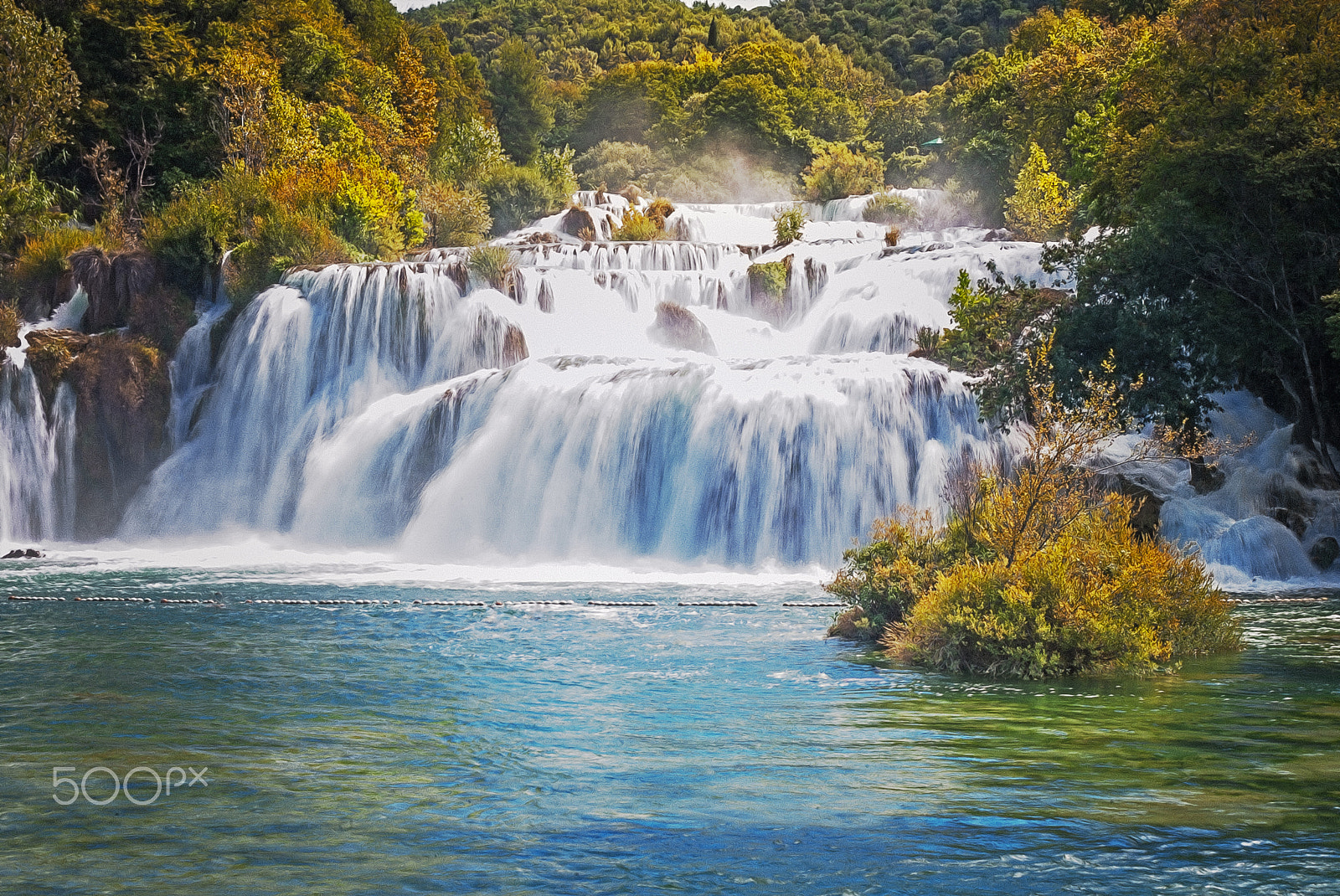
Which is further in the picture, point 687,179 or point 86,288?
point 687,179

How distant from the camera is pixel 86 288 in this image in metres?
32.9

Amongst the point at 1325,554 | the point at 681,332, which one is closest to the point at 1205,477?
the point at 1325,554

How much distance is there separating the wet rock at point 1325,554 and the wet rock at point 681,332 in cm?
1657

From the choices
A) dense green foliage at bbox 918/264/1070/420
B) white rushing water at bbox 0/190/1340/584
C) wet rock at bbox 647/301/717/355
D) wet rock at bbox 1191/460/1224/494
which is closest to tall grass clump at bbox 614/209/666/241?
white rushing water at bbox 0/190/1340/584

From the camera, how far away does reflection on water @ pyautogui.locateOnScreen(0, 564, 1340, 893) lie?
22.7 ft

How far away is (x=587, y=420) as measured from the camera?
26031 mm

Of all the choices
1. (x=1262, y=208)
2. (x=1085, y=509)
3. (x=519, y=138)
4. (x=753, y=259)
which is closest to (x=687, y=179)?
(x=519, y=138)

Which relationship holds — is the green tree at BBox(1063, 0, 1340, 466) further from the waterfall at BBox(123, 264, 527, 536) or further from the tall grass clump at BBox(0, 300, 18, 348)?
the tall grass clump at BBox(0, 300, 18, 348)

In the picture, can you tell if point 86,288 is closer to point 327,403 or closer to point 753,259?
point 327,403

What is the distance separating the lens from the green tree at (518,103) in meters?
75.1

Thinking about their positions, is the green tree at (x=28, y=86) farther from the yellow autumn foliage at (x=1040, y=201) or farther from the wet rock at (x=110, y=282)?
the yellow autumn foliage at (x=1040, y=201)

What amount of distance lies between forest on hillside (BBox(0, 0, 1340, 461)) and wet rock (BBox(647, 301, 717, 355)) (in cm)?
Answer: 971

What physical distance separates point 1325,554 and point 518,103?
6293 centimetres

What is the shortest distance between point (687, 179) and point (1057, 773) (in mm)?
60623
